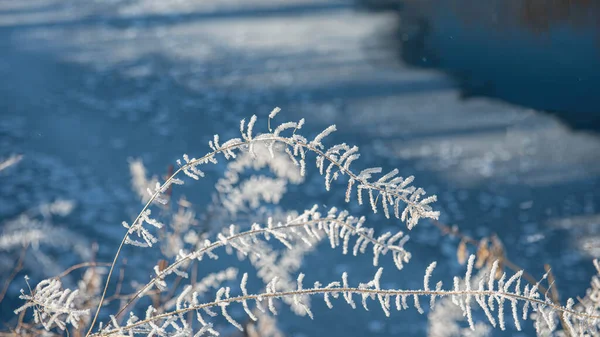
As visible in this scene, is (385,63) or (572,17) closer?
(572,17)

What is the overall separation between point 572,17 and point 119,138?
1603mm

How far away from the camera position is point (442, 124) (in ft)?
5.90

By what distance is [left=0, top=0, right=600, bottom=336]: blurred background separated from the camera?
1.41 meters

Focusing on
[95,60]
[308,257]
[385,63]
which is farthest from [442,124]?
[95,60]

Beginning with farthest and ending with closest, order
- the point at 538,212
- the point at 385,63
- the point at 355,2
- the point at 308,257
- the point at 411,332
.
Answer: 1. the point at 355,2
2. the point at 385,63
3. the point at 538,212
4. the point at 308,257
5. the point at 411,332

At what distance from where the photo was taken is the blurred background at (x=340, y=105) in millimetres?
1407

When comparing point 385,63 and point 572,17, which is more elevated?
point 572,17

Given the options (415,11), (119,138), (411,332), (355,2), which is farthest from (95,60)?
(411,332)

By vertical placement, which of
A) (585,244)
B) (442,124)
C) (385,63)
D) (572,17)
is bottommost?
(585,244)

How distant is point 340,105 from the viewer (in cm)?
187

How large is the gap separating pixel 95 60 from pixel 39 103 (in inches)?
12.4

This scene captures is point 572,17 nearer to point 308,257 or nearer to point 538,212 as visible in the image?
point 538,212

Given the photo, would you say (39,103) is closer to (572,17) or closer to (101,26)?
(101,26)

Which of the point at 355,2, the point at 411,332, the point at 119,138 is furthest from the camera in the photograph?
the point at 355,2
